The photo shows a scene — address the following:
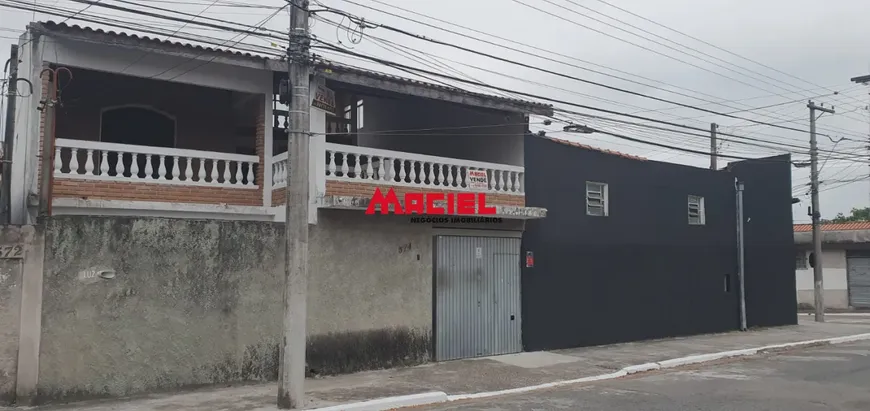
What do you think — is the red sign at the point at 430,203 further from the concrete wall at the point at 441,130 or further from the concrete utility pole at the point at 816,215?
the concrete utility pole at the point at 816,215

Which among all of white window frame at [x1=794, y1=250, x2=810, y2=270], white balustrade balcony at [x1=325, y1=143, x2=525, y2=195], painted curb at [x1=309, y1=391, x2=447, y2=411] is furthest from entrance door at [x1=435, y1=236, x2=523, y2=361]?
white window frame at [x1=794, y1=250, x2=810, y2=270]

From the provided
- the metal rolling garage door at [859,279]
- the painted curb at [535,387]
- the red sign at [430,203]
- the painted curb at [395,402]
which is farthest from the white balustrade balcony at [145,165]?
the metal rolling garage door at [859,279]

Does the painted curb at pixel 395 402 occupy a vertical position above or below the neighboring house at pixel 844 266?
below

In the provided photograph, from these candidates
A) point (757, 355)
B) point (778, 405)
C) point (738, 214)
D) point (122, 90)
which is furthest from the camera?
point (738, 214)

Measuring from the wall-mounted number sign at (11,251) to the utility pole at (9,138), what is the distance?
0.79 metres

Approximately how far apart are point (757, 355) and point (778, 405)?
567 cm

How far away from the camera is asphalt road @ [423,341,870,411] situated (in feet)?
27.1

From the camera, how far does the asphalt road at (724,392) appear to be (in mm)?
8273

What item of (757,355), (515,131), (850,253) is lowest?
(757,355)

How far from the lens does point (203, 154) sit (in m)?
9.84

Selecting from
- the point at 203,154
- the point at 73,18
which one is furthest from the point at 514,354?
the point at 73,18

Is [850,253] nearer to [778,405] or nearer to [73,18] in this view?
[778,405]

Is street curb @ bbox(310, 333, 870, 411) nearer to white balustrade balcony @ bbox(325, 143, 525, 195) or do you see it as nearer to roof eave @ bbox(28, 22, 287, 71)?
white balustrade balcony @ bbox(325, 143, 525, 195)

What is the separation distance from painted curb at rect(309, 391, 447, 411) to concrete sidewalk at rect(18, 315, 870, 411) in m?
0.26
